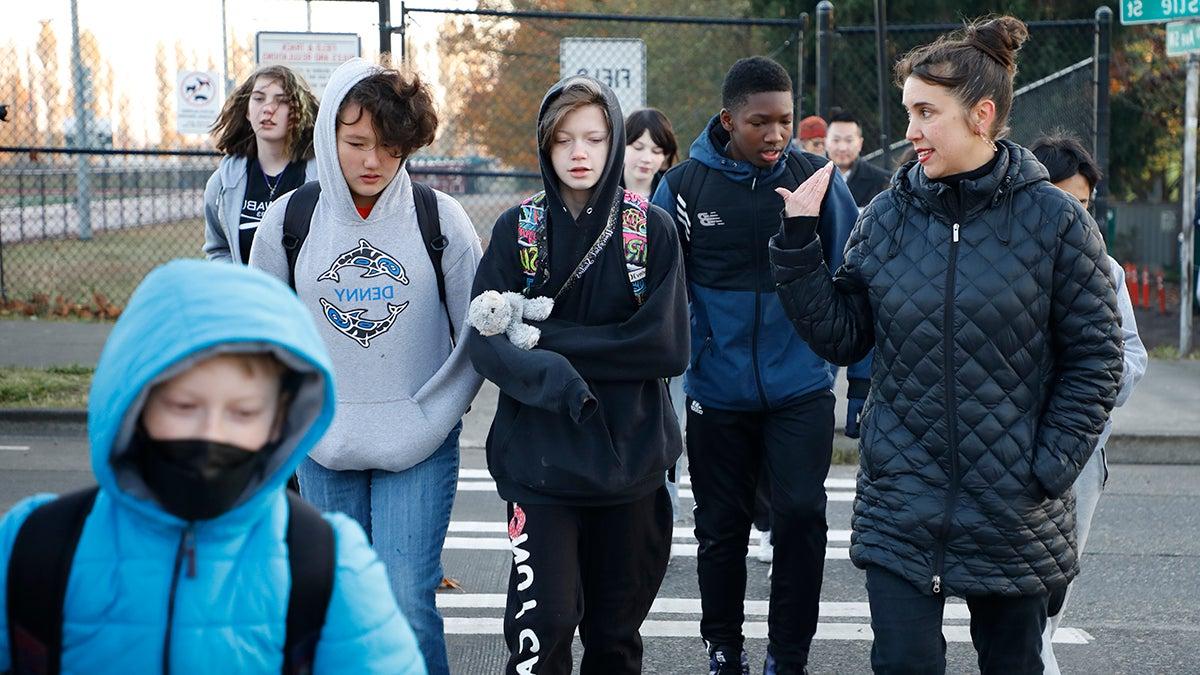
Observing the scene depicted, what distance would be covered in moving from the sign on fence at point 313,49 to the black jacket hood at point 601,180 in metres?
7.08

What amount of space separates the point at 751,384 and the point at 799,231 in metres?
1.02

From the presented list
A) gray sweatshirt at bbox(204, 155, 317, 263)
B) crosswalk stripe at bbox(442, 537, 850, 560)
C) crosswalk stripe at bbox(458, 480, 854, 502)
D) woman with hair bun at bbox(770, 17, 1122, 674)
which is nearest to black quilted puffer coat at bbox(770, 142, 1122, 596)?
woman with hair bun at bbox(770, 17, 1122, 674)

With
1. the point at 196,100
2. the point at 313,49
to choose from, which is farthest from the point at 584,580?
the point at 196,100

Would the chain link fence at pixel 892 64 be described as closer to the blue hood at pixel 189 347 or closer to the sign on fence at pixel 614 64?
the sign on fence at pixel 614 64

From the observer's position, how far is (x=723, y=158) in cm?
490

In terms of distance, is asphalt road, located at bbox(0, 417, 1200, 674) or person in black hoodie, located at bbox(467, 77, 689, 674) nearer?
person in black hoodie, located at bbox(467, 77, 689, 674)

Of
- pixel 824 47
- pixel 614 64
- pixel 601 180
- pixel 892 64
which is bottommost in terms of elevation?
pixel 601 180

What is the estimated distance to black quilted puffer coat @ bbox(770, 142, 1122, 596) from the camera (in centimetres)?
347

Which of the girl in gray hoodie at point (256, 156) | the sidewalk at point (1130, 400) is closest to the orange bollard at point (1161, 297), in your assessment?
the sidewalk at point (1130, 400)

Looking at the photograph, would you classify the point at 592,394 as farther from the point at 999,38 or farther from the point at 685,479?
the point at 685,479

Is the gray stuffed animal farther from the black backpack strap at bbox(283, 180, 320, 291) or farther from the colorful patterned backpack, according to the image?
the black backpack strap at bbox(283, 180, 320, 291)

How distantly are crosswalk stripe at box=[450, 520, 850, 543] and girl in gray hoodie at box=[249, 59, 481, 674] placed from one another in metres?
3.10

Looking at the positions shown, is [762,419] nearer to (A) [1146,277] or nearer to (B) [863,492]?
(B) [863,492]

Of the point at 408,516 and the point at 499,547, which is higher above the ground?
the point at 408,516
